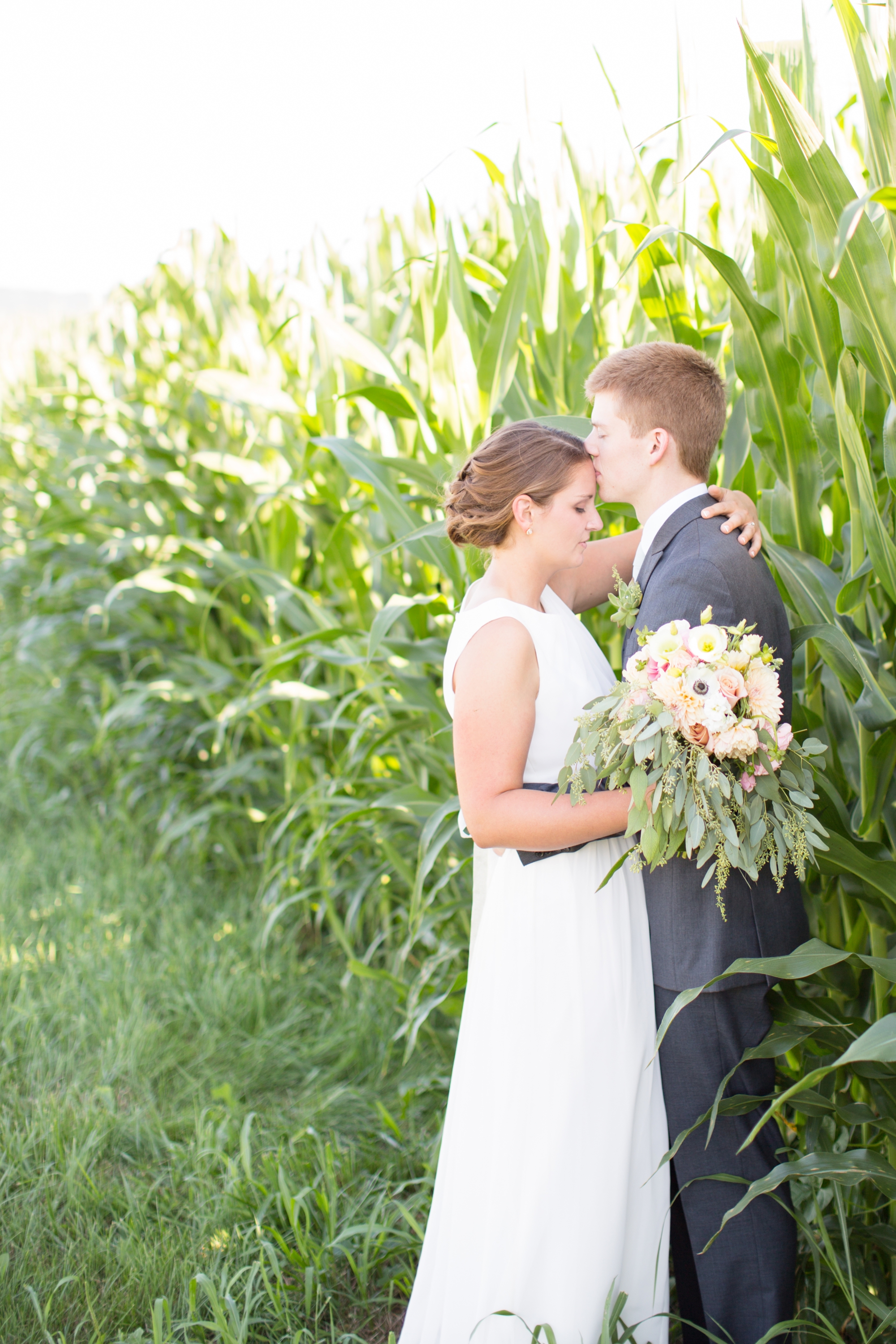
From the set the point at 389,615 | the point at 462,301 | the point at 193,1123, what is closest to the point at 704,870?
the point at 389,615

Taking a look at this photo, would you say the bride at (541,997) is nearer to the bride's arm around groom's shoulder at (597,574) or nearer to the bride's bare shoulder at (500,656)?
the bride's bare shoulder at (500,656)

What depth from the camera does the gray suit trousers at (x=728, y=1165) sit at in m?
1.40

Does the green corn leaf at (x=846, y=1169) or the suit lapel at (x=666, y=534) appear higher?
the suit lapel at (x=666, y=534)

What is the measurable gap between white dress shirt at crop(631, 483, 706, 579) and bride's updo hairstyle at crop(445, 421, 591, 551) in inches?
5.3

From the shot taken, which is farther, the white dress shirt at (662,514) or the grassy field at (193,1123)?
the grassy field at (193,1123)

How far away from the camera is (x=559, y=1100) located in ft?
4.62

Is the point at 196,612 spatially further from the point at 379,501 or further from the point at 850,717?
the point at 850,717

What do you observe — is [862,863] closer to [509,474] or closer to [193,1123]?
[509,474]

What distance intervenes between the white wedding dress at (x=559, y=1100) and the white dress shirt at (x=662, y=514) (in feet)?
0.54

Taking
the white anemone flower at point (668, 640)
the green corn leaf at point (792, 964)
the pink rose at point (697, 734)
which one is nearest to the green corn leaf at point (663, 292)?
the white anemone flower at point (668, 640)

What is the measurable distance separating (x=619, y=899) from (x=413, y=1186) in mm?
1050

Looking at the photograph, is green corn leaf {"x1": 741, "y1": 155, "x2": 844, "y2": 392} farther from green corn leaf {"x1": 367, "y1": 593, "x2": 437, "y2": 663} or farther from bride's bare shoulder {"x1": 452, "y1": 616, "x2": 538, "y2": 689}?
green corn leaf {"x1": 367, "y1": 593, "x2": 437, "y2": 663}

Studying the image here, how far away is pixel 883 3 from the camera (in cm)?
127

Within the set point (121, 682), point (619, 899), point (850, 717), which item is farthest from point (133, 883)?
point (850, 717)
